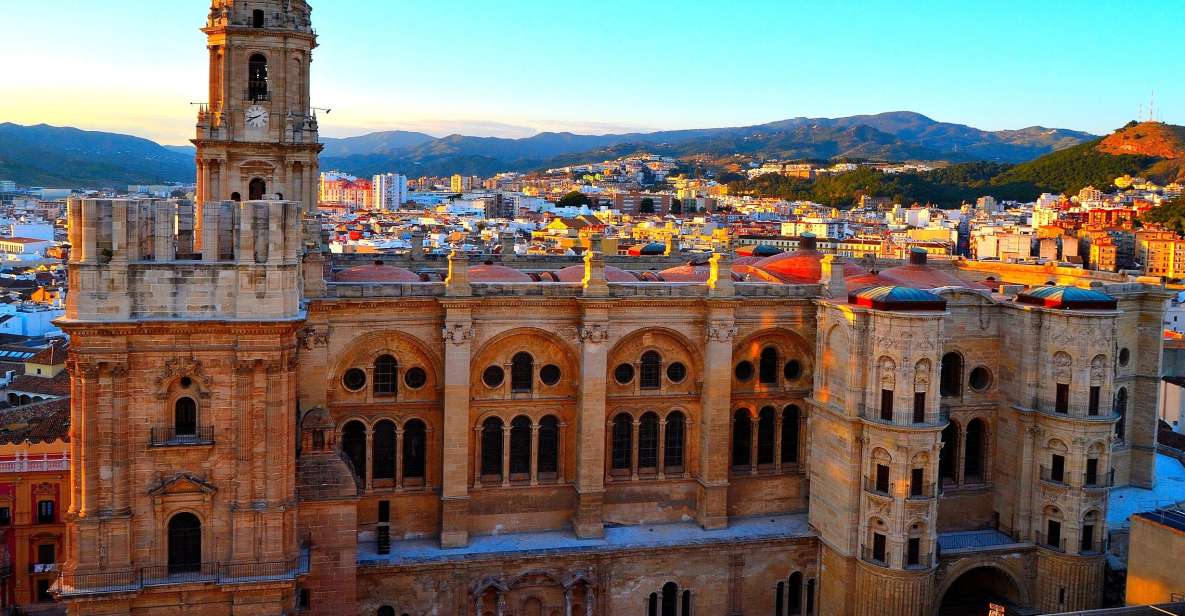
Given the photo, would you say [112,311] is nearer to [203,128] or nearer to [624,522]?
[203,128]

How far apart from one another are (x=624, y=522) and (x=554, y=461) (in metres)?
2.95

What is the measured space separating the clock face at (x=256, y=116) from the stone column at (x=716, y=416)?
15708 millimetres

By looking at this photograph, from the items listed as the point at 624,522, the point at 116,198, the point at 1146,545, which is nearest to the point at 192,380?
the point at 116,198

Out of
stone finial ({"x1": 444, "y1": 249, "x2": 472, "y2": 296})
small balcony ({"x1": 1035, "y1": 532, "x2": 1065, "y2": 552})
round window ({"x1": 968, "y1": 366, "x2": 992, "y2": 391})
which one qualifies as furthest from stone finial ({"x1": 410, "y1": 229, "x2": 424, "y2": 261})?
small balcony ({"x1": 1035, "y1": 532, "x2": 1065, "y2": 552})

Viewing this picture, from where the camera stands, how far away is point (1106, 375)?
29.8 meters

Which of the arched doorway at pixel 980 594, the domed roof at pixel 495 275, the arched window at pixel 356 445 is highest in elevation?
the domed roof at pixel 495 275

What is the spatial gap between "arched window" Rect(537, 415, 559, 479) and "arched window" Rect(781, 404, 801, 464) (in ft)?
25.0

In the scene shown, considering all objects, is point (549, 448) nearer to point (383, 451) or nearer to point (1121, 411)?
point (383, 451)

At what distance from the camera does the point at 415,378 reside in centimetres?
2948

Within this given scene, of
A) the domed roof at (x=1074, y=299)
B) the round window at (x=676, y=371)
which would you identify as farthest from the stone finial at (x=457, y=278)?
the domed roof at (x=1074, y=299)

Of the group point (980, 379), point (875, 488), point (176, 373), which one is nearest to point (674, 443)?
point (875, 488)

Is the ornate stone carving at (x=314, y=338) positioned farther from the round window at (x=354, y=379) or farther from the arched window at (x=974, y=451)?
the arched window at (x=974, y=451)

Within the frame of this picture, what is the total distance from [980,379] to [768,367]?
6.88 m

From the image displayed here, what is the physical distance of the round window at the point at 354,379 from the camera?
1138 inches
